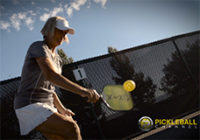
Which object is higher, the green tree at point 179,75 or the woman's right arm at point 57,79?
the woman's right arm at point 57,79

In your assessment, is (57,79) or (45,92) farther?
(45,92)

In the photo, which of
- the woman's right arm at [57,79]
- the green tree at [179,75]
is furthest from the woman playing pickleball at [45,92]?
the green tree at [179,75]

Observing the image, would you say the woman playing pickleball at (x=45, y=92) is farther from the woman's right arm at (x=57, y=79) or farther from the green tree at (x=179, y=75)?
the green tree at (x=179, y=75)

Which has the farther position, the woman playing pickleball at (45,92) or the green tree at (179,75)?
the green tree at (179,75)

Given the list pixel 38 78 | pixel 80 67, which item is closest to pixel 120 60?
pixel 80 67

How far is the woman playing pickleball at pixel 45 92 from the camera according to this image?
1531 millimetres

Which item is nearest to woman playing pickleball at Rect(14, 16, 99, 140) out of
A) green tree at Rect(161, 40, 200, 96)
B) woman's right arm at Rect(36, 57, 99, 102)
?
woman's right arm at Rect(36, 57, 99, 102)

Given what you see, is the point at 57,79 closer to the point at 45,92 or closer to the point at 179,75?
the point at 45,92

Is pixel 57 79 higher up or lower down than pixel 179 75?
higher up

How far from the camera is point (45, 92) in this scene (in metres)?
1.86

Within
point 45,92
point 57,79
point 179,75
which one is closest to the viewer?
point 57,79

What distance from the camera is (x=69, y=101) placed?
4184 mm

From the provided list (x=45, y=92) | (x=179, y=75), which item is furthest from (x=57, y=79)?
(x=179, y=75)

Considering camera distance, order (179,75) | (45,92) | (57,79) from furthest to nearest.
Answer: (179,75)
(45,92)
(57,79)
